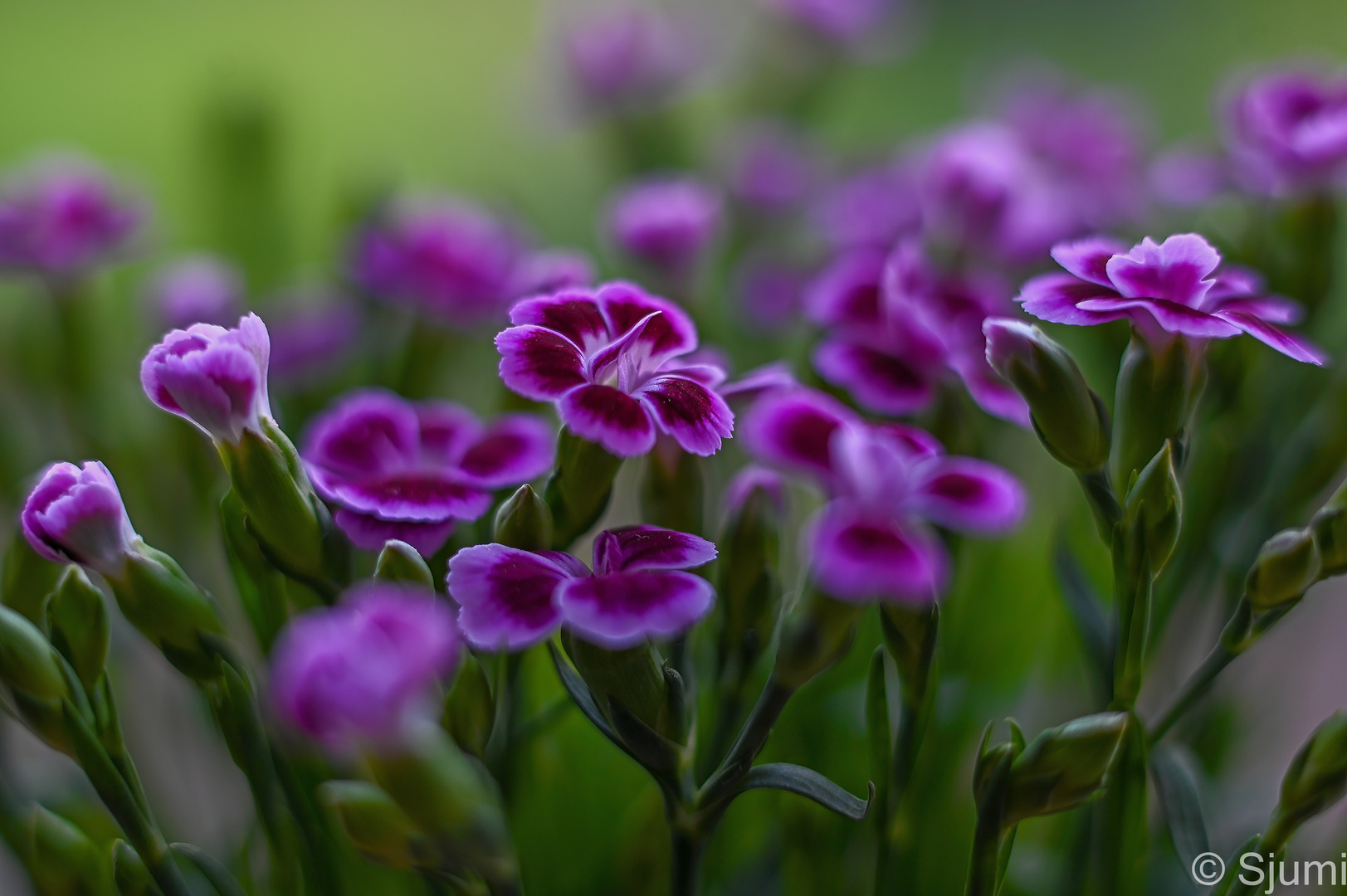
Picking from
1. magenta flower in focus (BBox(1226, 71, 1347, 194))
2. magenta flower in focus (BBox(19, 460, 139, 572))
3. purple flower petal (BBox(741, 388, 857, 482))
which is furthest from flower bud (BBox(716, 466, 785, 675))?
magenta flower in focus (BBox(1226, 71, 1347, 194))

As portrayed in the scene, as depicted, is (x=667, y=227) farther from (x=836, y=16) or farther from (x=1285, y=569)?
(x=836, y=16)

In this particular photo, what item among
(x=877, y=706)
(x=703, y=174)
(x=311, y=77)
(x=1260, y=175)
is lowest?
(x=877, y=706)

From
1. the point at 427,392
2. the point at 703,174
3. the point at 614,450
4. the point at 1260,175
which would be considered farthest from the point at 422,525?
the point at 703,174

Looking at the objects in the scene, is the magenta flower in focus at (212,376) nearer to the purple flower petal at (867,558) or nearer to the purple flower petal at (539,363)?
the purple flower petal at (539,363)

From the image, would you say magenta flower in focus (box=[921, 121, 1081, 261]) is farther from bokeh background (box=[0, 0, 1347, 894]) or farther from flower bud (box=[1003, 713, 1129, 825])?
flower bud (box=[1003, 713, 1129, 825])

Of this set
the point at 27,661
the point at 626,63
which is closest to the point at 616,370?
the point at 27,661

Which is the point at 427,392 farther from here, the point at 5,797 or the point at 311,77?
the point at 311,77

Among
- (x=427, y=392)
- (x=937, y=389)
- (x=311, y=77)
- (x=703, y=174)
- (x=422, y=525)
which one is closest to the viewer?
(x=422, y=525)
